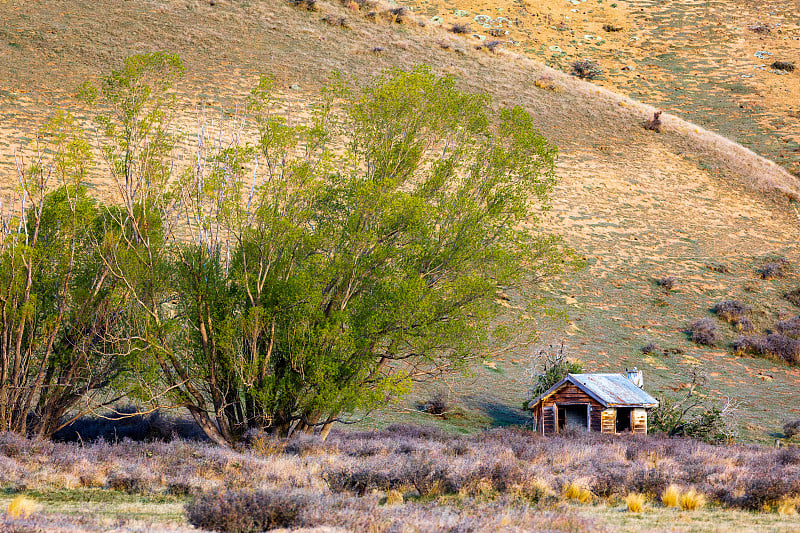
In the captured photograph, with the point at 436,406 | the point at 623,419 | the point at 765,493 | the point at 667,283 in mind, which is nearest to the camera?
the point at 765,493

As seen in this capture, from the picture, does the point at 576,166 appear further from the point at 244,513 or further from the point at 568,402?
the point at 244,513

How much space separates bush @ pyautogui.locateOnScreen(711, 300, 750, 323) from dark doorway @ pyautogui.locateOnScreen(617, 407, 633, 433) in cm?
1568

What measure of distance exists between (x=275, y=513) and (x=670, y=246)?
40.9 m

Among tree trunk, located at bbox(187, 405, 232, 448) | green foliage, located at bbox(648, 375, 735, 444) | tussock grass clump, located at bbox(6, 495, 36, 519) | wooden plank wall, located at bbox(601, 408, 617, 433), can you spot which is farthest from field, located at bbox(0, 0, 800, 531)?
wooden plank wall, located at bbox(601, 408, 617, 433)

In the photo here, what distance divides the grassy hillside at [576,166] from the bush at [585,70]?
12048 mm

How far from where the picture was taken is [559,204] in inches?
1825

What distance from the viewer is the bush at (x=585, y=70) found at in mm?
76375

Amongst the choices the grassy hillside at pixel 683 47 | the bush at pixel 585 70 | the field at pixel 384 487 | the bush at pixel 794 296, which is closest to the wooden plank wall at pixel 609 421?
the field at pixel 384 487

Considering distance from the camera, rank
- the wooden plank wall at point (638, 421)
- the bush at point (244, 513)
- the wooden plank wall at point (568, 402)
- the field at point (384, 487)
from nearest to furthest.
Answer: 1. the bush at point (244, 513)
2. the field at point (384, 487)
3. the wooden plank wall at point (568, 402)
4. the wooden plank wall at point (638, 421)

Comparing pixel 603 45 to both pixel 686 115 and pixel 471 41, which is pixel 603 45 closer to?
pixel 686 115

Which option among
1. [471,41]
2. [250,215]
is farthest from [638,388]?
[471,41]

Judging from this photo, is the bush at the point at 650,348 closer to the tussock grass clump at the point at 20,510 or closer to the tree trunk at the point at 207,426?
the tree trunk at the point at 207,426

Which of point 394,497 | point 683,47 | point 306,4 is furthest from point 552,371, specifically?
point 683,47

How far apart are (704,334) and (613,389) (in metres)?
13.4
